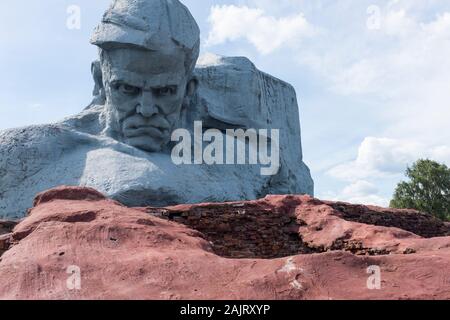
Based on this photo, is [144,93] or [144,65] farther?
[144,93]

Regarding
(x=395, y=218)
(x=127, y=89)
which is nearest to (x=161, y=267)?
(x=395, y=218)

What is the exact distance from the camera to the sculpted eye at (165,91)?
698 centimetres

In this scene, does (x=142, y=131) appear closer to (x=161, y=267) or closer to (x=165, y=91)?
(x=165, y=91)

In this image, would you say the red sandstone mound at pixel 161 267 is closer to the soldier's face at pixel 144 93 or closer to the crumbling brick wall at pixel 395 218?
the crumbling brick wall at pixel 395 218

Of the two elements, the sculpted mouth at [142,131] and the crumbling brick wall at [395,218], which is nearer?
the crumbling brick wall at [395,218]

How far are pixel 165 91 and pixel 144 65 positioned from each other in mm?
405

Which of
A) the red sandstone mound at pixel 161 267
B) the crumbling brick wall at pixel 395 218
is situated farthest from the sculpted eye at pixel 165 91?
the red sandstone mound at pixel 161 267

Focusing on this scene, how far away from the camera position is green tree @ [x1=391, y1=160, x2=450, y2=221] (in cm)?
1706

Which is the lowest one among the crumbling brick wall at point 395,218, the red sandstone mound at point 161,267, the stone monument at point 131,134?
the red sandstone mound at point 161,267

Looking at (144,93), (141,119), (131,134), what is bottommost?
(131,134)

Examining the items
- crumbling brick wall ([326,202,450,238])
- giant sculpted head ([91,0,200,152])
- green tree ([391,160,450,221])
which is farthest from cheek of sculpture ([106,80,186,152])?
green tree ([391,160,450,221])

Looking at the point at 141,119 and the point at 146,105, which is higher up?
the point at 146,105

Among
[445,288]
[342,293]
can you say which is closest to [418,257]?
[445,288]

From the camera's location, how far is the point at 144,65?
6781 mm
